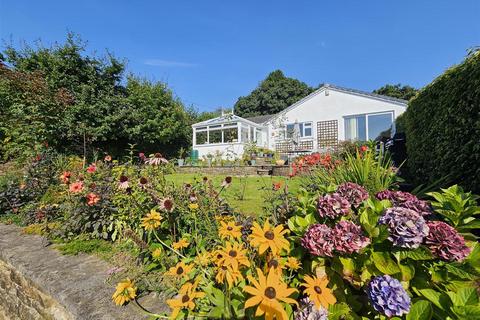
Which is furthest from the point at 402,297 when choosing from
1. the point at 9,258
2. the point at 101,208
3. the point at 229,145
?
the point at 229,145

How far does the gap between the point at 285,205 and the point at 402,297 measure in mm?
1166

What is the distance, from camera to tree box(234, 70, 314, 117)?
34.8 m

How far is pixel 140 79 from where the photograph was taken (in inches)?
629

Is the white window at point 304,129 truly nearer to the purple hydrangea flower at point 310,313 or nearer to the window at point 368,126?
the window at point 368,126

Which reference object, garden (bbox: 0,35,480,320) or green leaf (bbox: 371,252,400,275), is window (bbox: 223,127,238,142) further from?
green leaf (bbox: 371,252,400,275)

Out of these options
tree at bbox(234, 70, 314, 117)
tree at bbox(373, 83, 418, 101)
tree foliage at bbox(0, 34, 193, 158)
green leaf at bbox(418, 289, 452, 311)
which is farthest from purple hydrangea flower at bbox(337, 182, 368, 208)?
tree at bbox(373, 83, 418, 101)

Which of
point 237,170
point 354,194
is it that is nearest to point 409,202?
point 354,194

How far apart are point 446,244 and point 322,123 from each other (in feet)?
54.0

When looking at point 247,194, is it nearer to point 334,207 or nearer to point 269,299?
point 334,207

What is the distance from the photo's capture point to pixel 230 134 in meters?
18.6

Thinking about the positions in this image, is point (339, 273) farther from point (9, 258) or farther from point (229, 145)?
point (229, 145)

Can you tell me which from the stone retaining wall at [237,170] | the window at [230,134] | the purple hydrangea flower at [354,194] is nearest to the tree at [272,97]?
the window at [230,134]

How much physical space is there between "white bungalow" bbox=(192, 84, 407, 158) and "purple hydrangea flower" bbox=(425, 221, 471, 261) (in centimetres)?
1336

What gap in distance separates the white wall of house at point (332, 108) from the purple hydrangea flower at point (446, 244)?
50.0 feet
